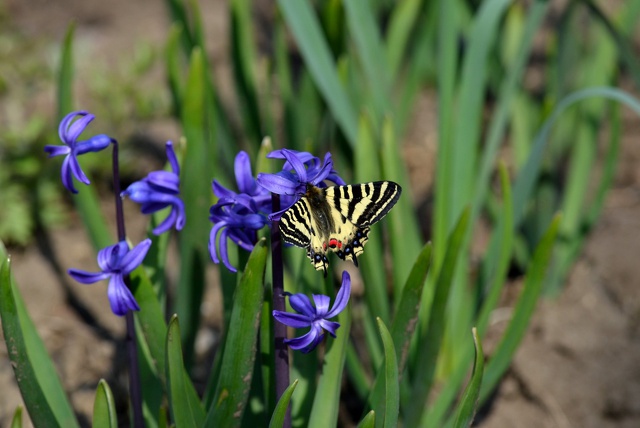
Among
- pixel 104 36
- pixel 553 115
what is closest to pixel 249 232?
pixel 553 115

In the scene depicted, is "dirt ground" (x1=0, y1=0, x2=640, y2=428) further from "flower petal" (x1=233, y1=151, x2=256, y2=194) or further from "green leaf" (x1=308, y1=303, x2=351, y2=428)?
"flower petal" (x1=233, y1=151, x2=256, y2=194)

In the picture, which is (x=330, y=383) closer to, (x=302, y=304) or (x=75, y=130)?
(x=302, y=304)

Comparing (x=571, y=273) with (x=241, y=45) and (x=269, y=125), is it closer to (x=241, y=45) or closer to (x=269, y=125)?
(x=269, y=125)

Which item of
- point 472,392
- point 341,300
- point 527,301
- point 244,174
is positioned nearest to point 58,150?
point 244,174

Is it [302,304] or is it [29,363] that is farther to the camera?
[29,363]

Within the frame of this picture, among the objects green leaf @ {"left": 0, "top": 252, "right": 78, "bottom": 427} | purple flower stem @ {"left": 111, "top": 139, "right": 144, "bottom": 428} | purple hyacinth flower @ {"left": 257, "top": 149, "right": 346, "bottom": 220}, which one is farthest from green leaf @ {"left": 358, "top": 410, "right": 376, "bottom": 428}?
green leaf @ {"left": 0, "top": 252, "right": 78, "bottom": 427}
